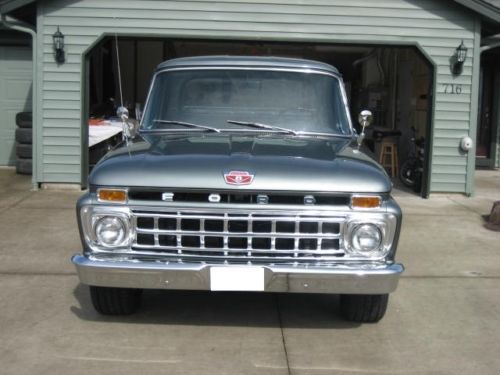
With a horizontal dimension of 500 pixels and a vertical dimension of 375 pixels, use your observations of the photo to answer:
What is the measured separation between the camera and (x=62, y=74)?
1062 centimetres

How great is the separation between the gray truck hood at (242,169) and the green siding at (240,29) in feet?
20.6

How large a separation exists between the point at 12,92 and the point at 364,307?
10091mm

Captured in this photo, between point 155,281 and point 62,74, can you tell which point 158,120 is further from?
point 62,74

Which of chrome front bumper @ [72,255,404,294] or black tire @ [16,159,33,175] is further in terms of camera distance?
black tire @ [16,159,33,175]

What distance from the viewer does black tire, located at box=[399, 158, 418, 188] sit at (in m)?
11.7

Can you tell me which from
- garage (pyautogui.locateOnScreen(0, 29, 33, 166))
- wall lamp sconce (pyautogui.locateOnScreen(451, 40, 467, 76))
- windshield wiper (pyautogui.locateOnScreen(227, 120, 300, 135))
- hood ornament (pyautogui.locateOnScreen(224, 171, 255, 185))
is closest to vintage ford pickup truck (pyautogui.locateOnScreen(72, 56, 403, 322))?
hood ornament (pyautogui.locateOnScreen(224, 171, 255, 185))

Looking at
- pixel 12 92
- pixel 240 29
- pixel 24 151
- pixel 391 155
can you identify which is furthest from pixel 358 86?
pixel 24 151

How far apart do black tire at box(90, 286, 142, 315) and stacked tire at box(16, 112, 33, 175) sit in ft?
24.9

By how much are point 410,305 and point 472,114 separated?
614cm

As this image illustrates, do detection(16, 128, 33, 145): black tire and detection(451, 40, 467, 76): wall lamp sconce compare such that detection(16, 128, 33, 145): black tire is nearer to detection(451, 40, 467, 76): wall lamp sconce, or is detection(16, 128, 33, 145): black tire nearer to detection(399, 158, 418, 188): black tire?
detection(399, 158, 418, 188): black tire

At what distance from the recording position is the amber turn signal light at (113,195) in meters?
4.31

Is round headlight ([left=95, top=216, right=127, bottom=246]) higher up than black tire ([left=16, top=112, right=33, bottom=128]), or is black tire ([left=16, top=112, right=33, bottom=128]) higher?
black tire ([left=16, top=112, right=33, bottom=128])

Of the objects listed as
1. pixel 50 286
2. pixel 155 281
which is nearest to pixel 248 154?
pixel 155 281

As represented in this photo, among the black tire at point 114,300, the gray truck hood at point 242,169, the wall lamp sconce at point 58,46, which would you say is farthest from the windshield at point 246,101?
the wall lamp sconce at point 58,46
